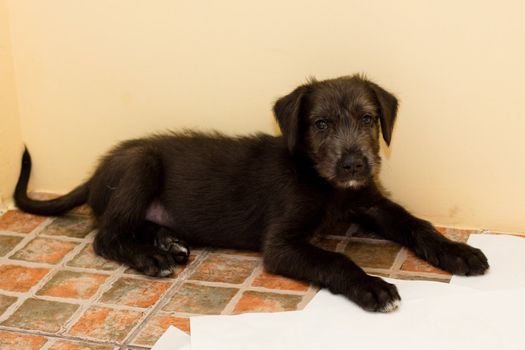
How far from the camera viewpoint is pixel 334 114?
329cm

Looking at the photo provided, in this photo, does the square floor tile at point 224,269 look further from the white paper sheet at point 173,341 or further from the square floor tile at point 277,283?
the white paper sheet at point 173,341

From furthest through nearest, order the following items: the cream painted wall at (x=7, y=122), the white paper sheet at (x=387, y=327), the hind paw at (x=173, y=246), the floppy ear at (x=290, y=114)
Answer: the cream painted wall at (x=7, y=122) → the hind paw at (x=173, y=246) → the floppy ear at (x=290, y=114) → the white paper sheet at (x=387, y=327)

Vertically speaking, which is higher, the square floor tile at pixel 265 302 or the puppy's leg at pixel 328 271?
the puppy's leg at pixel 328 271

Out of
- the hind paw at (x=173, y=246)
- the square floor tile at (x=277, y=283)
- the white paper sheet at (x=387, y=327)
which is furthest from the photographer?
the hind paw at (x=173, y=246)

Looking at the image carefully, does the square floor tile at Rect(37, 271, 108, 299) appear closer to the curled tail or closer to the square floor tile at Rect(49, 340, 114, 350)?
the square floor tile at Rect(49, 340, 114, 350)

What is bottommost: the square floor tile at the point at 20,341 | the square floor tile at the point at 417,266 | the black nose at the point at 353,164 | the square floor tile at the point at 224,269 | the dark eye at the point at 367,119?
the square floor tile at the point at 20,341

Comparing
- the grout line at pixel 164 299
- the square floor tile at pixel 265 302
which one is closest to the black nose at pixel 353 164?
the square floor tile at pixel 265 302

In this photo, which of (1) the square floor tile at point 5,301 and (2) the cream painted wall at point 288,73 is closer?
(1) the square floor tile at point 5,301

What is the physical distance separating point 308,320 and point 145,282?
2.53ft

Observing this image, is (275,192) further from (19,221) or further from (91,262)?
(19,221)

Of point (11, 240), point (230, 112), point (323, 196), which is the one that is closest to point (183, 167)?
point (230, 112)

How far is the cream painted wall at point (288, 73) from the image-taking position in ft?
11.2

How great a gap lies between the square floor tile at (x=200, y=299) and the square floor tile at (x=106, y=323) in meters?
0.15

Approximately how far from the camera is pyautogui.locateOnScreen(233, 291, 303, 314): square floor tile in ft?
9.91
